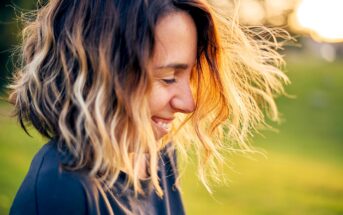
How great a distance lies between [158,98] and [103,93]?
23cm

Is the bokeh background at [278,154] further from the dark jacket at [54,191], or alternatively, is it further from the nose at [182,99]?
the dark jacket at [54,191]

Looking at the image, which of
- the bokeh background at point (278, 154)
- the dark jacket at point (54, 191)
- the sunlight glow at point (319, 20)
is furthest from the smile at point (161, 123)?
the sunlight glow at point (319, 20)

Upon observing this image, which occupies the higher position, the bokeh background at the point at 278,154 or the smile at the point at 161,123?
the smile at the point at 161,123

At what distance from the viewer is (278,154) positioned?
35.7 ft

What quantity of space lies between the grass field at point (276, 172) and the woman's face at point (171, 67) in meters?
1.37

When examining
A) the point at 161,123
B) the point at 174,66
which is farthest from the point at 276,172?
the point at 174,66

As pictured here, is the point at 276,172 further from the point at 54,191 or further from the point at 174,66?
the point at 54,191

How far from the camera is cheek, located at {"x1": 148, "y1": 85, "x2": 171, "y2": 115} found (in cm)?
221

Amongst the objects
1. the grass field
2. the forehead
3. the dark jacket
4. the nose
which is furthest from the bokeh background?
the dark jacket

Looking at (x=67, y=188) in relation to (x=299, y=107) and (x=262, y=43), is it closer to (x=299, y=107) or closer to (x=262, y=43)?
(x=262, y=43)

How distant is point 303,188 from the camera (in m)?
8.45

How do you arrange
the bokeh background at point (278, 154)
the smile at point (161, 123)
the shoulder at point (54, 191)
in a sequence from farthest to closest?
1. the bokeh background at point (278, 154)
2. the smile at point (161, 123)
3. the shoulder at point (54, 191)

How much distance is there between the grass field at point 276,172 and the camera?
7062 mm

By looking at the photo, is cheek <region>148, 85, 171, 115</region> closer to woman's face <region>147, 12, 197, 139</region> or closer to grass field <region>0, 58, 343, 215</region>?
woman's face <region>147, 12, 197, 139</region>
